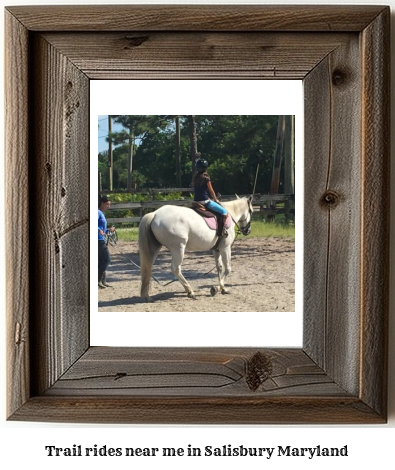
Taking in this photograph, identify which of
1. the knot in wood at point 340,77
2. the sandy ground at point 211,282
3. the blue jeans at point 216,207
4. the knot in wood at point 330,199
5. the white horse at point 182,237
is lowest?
the sandy ground at point 211,282

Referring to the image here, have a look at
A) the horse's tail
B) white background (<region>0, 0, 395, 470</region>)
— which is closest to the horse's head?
the horse's tail

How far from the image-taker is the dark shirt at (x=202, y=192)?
0.79m

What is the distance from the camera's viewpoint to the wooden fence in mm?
787

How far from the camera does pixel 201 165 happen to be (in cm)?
79

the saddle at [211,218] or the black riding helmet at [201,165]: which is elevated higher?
the black riding helmet at [201,165]

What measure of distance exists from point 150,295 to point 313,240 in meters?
0.22

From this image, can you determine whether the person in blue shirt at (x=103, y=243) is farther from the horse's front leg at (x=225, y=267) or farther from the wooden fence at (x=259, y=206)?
the horse's front leg at (x=225, y=267)

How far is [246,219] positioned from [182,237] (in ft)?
0.28

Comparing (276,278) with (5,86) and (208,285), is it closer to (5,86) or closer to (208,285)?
(208,285)

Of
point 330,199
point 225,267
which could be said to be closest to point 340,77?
point 330,199
